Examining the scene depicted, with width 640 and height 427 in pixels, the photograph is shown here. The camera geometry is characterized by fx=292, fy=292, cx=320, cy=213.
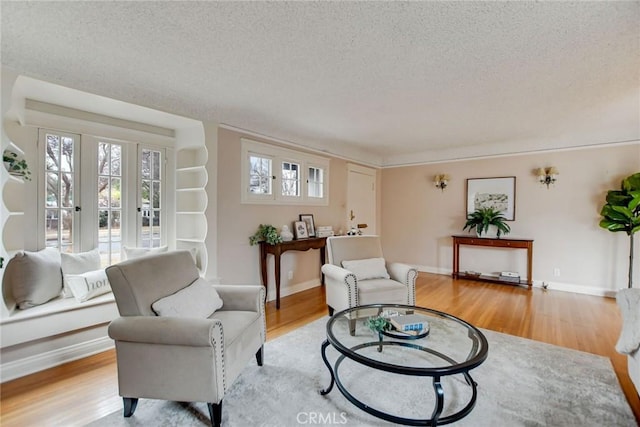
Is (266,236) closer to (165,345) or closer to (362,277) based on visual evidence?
(362,277)

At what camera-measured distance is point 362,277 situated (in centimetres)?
313

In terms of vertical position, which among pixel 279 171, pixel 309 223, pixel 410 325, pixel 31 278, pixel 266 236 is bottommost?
pixel 410 325

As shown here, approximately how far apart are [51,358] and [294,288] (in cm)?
262

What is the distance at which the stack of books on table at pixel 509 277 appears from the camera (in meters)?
4.64

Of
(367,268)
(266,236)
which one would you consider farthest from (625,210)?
(266,236)

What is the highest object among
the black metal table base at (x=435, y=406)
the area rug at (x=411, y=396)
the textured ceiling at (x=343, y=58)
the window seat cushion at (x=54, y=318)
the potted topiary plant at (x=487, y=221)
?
the textured ceiling at (x=343, y=58)

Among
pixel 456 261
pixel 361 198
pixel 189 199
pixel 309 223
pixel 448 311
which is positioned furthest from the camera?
pixel 361 198

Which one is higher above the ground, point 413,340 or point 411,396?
point 413,340

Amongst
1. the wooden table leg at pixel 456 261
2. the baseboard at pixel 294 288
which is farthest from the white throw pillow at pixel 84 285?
the wooden table leg at pixel 456 261

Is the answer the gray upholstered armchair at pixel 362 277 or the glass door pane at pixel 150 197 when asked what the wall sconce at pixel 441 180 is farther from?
the glass door pane at pixel 150 197

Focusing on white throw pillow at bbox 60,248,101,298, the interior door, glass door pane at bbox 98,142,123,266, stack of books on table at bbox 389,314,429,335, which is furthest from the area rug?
the interior door

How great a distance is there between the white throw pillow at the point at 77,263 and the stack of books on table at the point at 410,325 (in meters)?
2.73

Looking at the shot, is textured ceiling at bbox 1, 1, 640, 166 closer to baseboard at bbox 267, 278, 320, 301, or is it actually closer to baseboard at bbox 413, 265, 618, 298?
baseboard at bbox 267, 278, 320, 301

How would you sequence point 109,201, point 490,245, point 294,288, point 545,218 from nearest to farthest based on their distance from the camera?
point 109,201 < point 294,288 < point 545,218 < point 490,245
